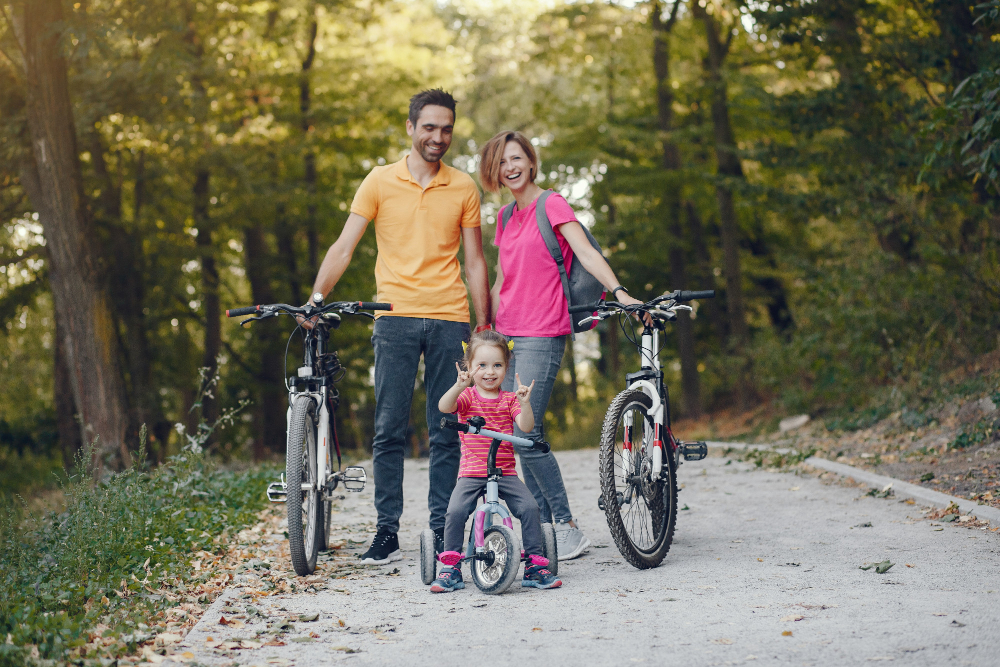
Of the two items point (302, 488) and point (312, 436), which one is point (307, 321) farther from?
point (302, 488)

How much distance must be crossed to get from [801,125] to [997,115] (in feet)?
27.0

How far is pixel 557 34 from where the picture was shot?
80.6ft

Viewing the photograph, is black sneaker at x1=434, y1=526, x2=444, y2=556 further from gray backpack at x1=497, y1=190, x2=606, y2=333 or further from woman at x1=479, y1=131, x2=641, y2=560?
gray backpack at x1=497, y1=190, x2=606, y2=333

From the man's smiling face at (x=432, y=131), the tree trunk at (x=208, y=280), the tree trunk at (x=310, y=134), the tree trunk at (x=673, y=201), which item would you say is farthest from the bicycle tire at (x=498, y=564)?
the tree trunk at (x=673, y=201)

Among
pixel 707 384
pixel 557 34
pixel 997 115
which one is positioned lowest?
pixel 707 384

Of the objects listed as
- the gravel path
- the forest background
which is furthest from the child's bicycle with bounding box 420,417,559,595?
the forest background

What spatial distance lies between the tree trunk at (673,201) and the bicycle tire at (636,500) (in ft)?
54.5

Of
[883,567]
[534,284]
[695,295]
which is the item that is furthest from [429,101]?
[883,567]

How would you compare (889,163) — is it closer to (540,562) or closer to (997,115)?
(997,115)

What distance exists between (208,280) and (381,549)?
17123 mm

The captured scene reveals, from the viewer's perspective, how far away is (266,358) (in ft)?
75.1

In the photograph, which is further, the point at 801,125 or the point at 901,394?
the point at 801,125

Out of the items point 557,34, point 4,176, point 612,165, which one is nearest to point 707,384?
point 612,165

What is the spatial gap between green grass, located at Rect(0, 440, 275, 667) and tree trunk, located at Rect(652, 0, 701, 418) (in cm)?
1618
